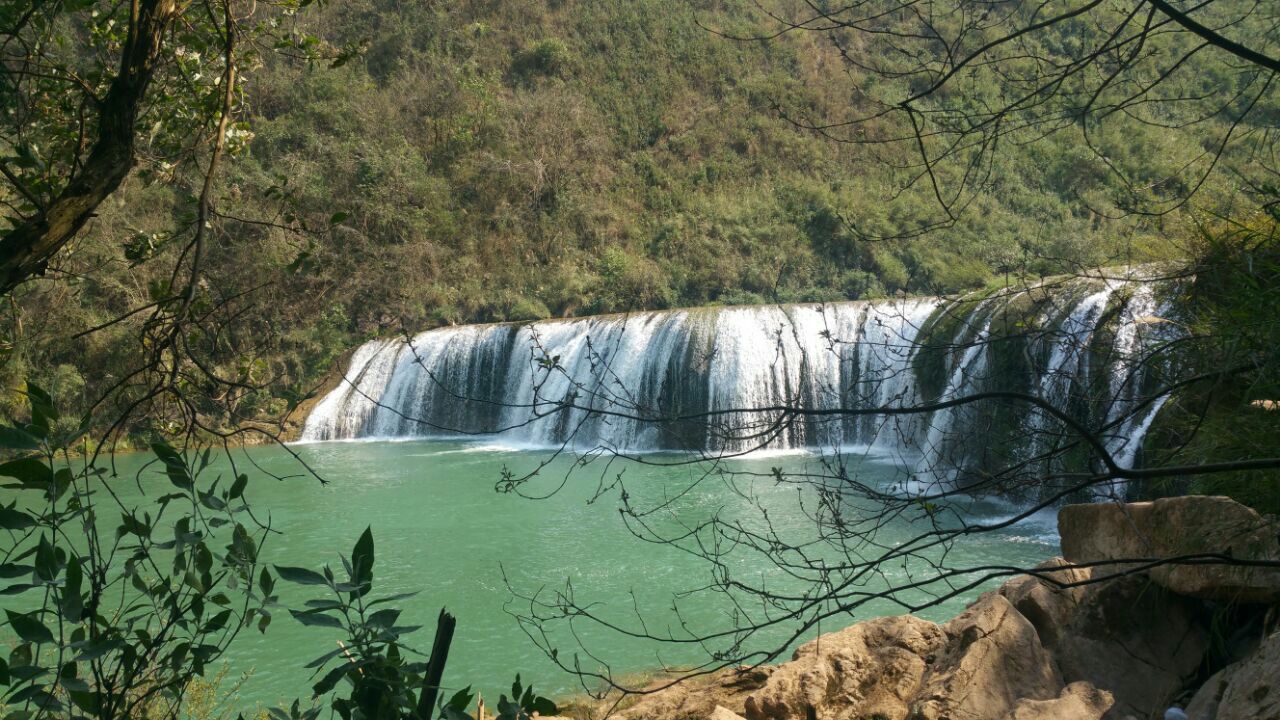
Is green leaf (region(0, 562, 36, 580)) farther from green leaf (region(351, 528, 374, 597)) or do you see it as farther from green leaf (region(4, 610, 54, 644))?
green leaf (region(351, 528, 374, 597))

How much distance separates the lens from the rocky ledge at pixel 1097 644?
8.98 feet

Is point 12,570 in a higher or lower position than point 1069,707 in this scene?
higher

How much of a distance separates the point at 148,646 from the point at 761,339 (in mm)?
14013

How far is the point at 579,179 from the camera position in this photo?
1016 inches

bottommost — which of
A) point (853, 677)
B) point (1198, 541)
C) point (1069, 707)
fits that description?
point (853, 677)

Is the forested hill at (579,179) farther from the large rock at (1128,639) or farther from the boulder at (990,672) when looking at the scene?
the boulder at (990,672)

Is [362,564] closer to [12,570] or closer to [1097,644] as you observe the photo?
[12,570]

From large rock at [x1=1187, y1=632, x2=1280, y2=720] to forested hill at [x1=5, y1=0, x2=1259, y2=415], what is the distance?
16.6 metres

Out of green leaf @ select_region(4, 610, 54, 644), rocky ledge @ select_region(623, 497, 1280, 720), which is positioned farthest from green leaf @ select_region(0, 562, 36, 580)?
rocky ledge @ select_region(623, 497, 1280, 720)

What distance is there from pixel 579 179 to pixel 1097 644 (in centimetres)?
2362

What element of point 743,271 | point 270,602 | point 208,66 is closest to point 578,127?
point 743,271

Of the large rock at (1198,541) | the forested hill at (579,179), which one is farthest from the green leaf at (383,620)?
the forested hill at (579,179)

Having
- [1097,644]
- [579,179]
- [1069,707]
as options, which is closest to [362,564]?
[1069,707]

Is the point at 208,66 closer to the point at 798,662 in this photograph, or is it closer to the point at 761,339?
the point at 798,662
